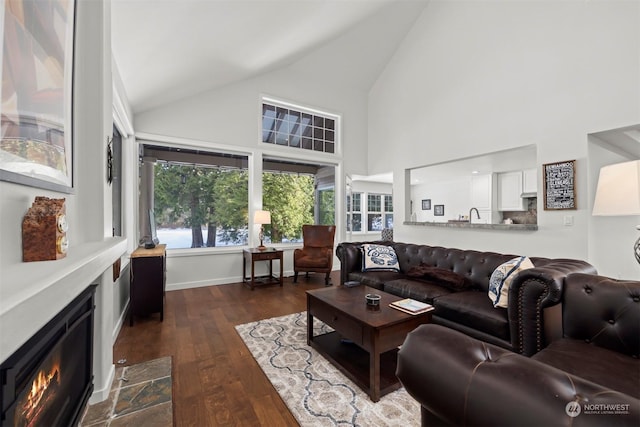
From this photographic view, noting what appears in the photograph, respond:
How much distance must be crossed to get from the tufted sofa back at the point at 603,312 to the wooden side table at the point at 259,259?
3452 mm

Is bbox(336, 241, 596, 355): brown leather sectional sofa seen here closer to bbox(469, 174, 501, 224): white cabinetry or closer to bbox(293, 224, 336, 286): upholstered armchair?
bbox(293, 224, 336, 286): upholstered armchair

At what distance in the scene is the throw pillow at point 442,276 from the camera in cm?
268

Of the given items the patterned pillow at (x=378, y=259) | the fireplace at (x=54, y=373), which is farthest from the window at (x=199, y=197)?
the fireplace at (x=54, y=373)

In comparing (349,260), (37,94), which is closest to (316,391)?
(349,260)

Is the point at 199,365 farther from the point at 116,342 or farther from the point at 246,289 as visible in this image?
the point at 246,289

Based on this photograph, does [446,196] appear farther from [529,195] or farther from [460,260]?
[460,260]

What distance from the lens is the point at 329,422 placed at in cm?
155

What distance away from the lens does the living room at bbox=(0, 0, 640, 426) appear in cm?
164

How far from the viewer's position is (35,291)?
2.30ft

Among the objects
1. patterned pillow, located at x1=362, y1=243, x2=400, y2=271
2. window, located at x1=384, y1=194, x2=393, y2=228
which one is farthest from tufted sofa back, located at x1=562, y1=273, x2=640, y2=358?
window, located at x1=384, y1=194, x2=393, y2=228

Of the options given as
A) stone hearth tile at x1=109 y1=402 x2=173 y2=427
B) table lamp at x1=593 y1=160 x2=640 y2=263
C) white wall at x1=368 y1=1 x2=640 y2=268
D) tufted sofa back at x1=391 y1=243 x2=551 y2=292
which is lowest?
stone hearth tile at x1=109 y1=402 x2=173 y2=427

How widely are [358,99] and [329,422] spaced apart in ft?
19.3

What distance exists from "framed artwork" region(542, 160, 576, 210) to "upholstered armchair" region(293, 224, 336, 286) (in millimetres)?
3042

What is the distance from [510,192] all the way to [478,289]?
15.8ft
